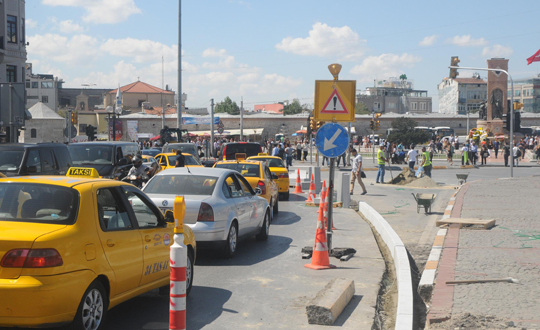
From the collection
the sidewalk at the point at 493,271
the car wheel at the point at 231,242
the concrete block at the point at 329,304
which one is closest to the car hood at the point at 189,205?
the car wheel at the point at 231,242

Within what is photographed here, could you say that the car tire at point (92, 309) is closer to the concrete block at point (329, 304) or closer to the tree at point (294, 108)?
the concrete block at point (329, 304)

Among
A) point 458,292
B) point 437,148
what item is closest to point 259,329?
point 458,292

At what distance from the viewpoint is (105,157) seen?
1816cm

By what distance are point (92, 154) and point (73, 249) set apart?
13802mm

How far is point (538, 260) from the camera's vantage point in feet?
30.3

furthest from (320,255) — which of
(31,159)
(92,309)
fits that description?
(31,159)

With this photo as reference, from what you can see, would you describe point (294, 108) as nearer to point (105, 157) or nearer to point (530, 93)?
point (530, 93)

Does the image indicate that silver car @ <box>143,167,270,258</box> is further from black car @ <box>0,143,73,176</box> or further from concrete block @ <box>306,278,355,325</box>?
black car @ <box>0,143,73,176</box>

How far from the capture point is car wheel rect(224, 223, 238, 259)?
31.0ft

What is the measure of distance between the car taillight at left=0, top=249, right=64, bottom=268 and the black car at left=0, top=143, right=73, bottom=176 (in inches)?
345

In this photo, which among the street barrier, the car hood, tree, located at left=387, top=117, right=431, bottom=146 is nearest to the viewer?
the street barrier

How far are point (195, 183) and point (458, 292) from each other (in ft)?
14.8

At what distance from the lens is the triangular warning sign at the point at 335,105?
10.1 meters

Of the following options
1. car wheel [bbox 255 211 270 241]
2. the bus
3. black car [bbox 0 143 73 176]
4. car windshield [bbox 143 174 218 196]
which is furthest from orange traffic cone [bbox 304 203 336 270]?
the bus
